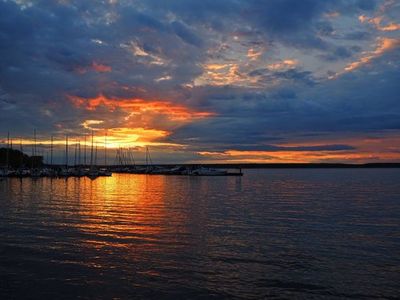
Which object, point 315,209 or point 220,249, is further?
point 315,209

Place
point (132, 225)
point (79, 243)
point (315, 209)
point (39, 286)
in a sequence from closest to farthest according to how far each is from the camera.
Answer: point (39, 286), point (79, 243), point (132, 225), point (315, 209)

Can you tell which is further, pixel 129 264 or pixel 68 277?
pixel 129 264

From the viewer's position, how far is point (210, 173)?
7175 inches

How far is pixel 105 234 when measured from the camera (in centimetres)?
2738

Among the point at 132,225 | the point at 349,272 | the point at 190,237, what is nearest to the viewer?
the point at 349,272

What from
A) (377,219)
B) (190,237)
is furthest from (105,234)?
(377,219)

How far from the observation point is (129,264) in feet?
63.3

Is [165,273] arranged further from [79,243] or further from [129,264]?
[79,243]

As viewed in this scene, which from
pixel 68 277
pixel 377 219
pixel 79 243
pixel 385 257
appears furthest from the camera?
pixel 377 219

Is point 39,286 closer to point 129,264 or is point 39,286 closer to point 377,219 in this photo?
point 129,264

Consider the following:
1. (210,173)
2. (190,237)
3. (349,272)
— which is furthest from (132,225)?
(210,173)

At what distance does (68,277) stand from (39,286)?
146cm

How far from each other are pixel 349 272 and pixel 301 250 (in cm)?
432

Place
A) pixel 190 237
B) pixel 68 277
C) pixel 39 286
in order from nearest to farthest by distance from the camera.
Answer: pixel 39 286, pixel 68 277, pixel 190 237
